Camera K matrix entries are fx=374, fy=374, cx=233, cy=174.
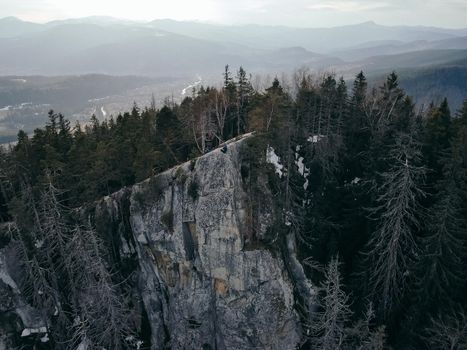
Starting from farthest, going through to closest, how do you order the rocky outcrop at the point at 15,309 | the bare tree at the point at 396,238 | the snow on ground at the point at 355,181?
the rocky outcrop at the point at 15,309, the snow on ground at the point at 355,181, the bare tree at the point at 396,238

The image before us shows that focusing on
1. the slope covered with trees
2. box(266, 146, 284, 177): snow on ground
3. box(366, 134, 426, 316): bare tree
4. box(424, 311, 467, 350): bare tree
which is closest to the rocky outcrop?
the slope covered with trees

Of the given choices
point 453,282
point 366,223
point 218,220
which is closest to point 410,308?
point 453,282

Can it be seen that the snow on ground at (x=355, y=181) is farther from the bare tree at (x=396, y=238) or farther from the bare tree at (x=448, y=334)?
the bare tree at (x=448, y=334)

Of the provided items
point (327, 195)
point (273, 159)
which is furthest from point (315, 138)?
point (327, 195)

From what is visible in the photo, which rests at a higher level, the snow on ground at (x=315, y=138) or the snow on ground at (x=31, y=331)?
the snow on ground at (x=315, y=138)

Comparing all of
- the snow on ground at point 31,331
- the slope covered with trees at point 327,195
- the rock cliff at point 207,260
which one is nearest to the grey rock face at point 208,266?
the rock cliff at point 207,260

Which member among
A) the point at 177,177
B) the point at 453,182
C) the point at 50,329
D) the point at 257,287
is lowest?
the point at 50,329

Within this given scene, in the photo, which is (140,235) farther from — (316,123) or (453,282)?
(453,282)
